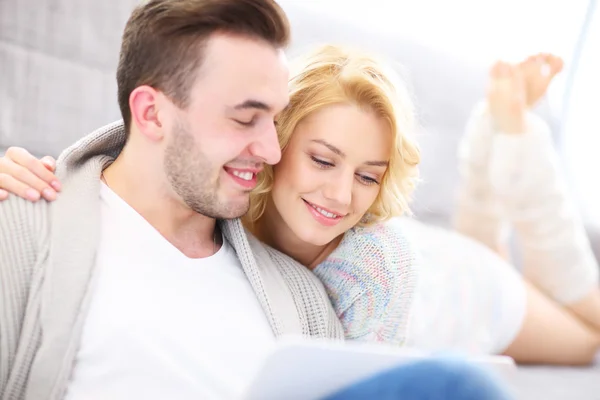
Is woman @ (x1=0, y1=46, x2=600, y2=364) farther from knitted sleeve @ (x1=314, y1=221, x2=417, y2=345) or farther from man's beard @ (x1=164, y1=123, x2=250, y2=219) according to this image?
man's beard @ (x1=164, y1=123, x2=250, y2=219)

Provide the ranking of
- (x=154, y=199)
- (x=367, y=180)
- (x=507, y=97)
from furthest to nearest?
(x=507, y=97) → (x=367, y=180) → (x=154, y=199)

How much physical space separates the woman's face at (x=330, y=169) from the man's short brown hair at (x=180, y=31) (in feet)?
0.69

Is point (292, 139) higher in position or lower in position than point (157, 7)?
lower

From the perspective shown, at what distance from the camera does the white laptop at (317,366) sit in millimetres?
739

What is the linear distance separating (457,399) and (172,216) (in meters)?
0.68

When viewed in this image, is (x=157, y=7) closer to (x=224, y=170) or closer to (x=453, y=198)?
(x=224, y=170)

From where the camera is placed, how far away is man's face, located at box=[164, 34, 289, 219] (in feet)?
3.51

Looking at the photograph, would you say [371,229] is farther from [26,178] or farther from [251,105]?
[26,178]

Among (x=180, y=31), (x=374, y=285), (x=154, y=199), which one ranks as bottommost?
(x=374, y=285)

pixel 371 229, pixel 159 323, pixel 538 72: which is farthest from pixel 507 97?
pixel 159 323

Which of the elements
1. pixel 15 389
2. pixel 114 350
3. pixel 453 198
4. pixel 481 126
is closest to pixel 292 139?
pixel 114 350

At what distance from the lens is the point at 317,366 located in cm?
76

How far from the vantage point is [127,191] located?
1.17 metres

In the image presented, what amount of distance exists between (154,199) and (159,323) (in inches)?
9.2
